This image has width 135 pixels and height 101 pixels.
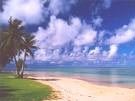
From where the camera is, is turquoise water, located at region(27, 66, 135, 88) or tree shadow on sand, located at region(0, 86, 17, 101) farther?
turquoise water, located at region(27, 66, 135, 88)

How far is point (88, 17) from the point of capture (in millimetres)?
3854

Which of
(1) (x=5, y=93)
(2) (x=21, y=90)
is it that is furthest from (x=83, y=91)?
(1) (x=5, y=93)

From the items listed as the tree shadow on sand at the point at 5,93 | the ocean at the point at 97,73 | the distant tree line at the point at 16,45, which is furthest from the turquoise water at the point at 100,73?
the tree shadow on sand at the point at 5,93

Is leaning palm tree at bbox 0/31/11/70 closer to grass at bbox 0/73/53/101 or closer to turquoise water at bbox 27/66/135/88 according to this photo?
grass at bbox 0/73/53/101

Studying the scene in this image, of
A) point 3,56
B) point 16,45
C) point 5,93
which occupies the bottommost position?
point 5,93

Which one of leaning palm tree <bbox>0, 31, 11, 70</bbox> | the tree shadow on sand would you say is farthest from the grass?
leaning palm tree <bbox>0, 31, 11, 70</bbox>

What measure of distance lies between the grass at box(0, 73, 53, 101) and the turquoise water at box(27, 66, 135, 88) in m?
0.15

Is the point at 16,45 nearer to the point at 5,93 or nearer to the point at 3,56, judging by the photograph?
the point at 3,56

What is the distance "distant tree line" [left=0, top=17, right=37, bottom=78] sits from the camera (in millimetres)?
3756

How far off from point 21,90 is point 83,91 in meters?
0.60

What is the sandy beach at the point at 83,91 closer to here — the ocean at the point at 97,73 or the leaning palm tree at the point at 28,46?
the ocean at the point at 97,73

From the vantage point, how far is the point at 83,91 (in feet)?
12.9

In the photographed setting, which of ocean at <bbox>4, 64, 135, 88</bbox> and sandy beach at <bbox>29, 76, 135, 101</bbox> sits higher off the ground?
ocean at <bbox>4, 64, 135, 88</bbox>

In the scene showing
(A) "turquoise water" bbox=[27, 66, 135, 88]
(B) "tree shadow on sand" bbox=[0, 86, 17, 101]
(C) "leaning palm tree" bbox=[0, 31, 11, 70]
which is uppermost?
(C) "leaning palm tree" bbox=[0, 31, 11, 70]
